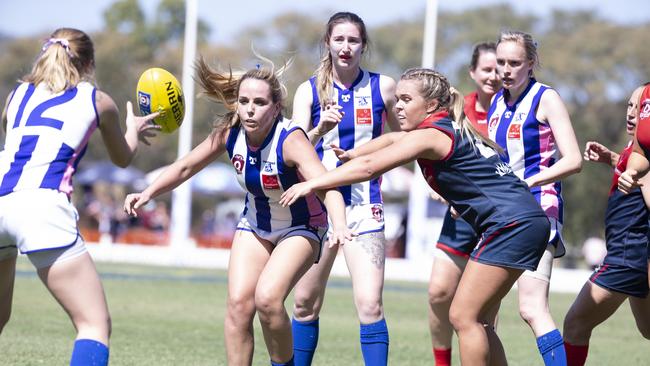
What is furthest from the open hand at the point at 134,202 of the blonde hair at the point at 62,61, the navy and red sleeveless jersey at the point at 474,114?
the navy and red sleeveless jersey at the point at 474,114

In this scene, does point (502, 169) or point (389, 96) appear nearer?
point (502, 169)

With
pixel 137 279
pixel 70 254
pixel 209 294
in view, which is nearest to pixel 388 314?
pixel 209 294

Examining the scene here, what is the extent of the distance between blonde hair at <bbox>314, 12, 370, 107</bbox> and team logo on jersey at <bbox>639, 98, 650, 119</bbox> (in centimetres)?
190

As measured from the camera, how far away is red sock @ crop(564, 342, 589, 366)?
6695 millimetres

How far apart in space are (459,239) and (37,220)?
9.25 ft

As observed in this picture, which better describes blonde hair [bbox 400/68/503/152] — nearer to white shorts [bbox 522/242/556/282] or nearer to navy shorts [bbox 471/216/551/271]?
navy shorts [bbox 471/216/551/271]

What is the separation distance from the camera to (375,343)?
629 centimetres

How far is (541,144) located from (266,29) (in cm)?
4799

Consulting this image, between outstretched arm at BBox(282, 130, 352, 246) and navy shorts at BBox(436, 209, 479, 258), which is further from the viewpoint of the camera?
navy shorts at BBox(436, 209, 479, 258)

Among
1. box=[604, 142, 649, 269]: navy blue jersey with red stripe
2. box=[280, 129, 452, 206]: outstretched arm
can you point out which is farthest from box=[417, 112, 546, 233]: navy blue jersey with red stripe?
box=[604, 142, 649, 269]: navy blue jersey with red stripe

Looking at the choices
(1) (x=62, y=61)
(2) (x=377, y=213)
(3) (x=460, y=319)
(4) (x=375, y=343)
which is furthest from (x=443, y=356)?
(1) (x=62, y=61)

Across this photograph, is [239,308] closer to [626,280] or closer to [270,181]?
[270,181]

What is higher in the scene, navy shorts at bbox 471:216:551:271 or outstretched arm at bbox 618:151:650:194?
outstretched arm at bbox 618:151:650:194

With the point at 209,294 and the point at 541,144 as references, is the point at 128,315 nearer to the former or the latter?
the point at 209,294
